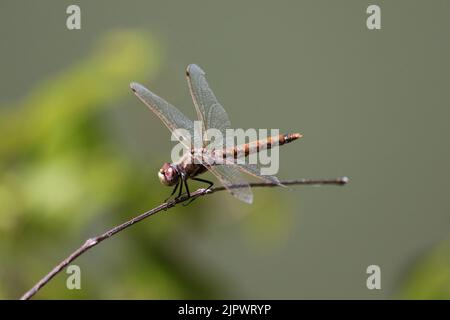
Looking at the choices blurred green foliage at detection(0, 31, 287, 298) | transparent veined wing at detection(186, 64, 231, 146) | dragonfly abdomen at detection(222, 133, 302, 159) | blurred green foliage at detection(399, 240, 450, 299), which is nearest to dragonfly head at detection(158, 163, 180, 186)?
dragonfly abdomen at detection(222, 133, 302, 159)

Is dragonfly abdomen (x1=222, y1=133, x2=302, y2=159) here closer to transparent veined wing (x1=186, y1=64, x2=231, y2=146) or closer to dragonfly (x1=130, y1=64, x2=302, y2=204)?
dragonfly (x1=130, y1=64, x2=302, y2=204)

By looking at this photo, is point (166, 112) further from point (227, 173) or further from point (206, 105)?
point (227, 173)

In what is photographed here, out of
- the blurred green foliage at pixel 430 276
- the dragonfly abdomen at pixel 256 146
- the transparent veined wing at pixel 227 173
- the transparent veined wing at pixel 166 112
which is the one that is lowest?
the blurred green foliage at pixel 430 276

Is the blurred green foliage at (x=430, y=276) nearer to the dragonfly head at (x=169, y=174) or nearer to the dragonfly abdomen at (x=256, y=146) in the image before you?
Result: the dragonfly abdomen at (x=256, y=146)

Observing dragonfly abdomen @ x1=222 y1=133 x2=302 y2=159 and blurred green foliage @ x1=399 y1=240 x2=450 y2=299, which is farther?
dragonfly abdomen @ x1=222 y1=133 x2=302 y2=159

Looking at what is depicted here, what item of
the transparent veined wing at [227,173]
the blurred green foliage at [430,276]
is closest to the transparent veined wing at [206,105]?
the transparent veined wing at [227,173]

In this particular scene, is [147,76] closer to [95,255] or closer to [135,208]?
[135,208]

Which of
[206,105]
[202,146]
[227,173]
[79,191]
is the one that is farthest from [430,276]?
[79,191]
